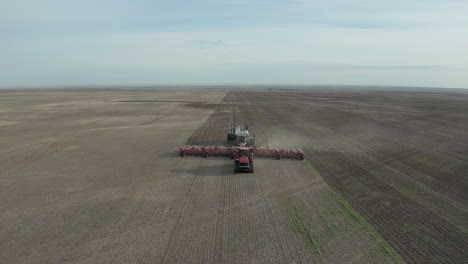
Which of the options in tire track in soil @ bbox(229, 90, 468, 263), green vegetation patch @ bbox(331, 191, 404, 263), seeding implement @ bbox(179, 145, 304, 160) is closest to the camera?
green vegetation patch @ bbox(331, 191, 404, 263)

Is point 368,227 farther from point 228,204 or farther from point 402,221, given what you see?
point 228,204

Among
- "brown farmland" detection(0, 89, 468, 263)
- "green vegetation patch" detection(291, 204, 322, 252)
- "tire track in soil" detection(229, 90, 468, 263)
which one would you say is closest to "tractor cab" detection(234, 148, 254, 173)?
"brown farmland" detection(0, 89, 468, 263)

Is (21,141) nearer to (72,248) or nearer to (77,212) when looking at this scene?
(77,212)

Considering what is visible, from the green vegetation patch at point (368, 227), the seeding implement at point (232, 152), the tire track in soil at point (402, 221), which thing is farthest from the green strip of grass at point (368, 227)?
the seeding implement at point (232, 152)

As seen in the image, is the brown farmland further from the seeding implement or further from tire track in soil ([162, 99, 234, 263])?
the seeding implement

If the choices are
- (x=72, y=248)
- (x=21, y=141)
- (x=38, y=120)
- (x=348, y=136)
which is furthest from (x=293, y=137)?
(x=38, y=120)

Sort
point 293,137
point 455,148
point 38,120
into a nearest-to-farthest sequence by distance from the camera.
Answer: point 455,148, point 293,137, point 38,120

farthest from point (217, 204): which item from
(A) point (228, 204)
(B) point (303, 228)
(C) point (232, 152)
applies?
(C) point (232, 152)

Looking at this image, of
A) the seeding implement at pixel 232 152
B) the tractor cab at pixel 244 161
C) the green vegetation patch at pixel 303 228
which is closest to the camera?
the green vegetation patch at pixel 303 228

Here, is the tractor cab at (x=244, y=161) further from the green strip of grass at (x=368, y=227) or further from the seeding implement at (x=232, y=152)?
the green strip of grass at (x=368, y=227)
